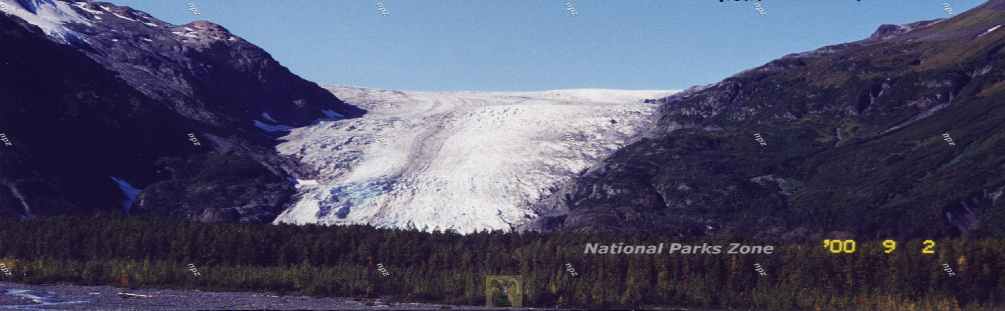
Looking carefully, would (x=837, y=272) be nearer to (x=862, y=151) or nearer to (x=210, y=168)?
(x=862, y=151)

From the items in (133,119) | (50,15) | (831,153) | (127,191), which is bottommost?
(127,191)

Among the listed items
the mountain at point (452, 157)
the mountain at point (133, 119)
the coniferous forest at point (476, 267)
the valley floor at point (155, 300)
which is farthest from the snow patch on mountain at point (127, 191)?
the valley floor at point (155, 300)

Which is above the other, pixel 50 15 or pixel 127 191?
pixel 50 15

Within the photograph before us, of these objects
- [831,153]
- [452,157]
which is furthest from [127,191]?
[831,153]

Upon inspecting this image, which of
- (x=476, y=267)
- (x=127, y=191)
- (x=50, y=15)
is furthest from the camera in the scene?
(x=50, y=15)

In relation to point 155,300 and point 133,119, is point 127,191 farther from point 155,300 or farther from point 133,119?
point 155,300

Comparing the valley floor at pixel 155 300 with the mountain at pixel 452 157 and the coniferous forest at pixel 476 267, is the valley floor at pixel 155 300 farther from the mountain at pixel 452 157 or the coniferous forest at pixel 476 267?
the mountain at pixel 452 157

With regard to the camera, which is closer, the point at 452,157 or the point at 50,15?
the point at 452,157
